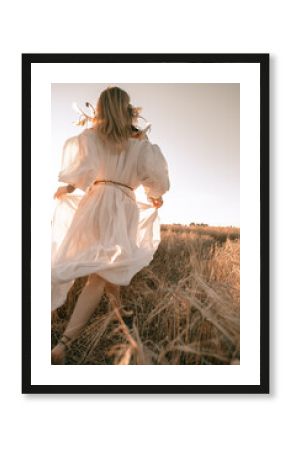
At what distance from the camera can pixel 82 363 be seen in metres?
2.61

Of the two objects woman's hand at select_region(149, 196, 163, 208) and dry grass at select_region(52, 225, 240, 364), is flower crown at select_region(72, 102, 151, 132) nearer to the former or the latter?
woman's hand at select_region(149, 196, 163, 208)

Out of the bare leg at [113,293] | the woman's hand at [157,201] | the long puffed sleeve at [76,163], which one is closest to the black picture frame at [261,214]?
the long puffed sleeve at [76,163]

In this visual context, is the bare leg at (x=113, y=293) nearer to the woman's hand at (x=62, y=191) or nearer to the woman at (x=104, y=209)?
the woman at (x=104, y=209)

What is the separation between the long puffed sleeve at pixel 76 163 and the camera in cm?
279

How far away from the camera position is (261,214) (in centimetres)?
259

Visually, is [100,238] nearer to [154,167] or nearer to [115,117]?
[154,167]

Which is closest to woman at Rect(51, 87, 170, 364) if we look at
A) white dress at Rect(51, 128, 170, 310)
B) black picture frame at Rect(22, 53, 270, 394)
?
white dress at Rect(51, 128, 170, 310)

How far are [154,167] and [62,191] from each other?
1.82ft

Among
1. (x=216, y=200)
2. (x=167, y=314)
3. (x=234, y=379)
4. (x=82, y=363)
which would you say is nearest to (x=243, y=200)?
(x=216, y=200)

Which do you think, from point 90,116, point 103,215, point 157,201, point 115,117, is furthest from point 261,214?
point 90,116

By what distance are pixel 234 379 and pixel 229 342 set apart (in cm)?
19
